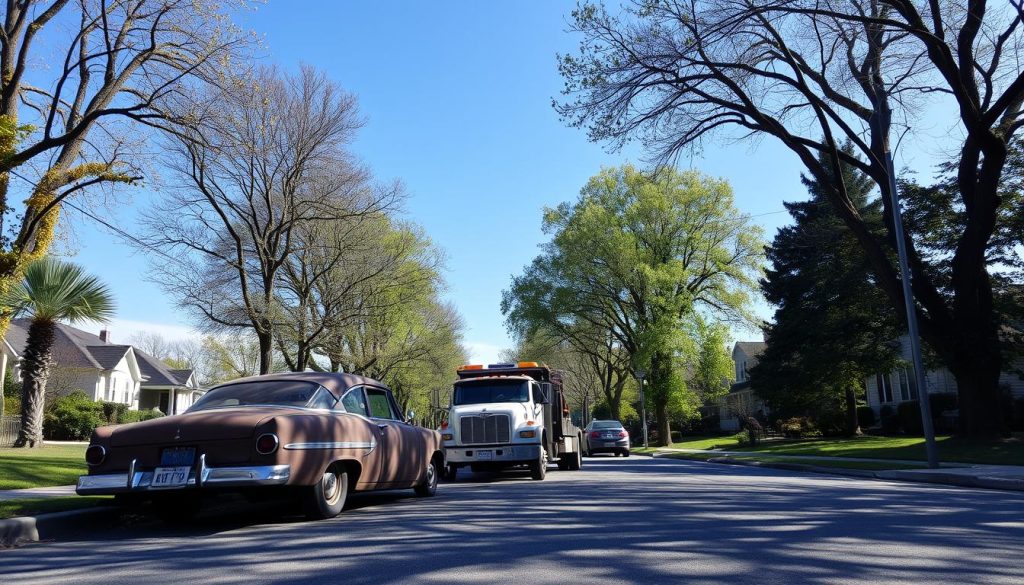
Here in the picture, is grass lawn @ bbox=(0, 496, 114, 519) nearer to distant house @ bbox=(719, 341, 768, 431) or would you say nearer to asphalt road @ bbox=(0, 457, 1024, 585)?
asphalt road @ bbox=(0, 457, 1024, 585)

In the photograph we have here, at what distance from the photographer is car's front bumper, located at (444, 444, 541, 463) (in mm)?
14305

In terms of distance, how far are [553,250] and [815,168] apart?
844 inches

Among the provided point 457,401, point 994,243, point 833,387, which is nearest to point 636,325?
point 833,387

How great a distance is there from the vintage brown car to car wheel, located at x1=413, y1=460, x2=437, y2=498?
1.46 m

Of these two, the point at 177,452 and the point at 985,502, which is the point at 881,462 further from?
the point at 177,452

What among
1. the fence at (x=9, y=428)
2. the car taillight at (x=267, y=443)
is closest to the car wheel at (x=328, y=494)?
the car taillight at (x=267, y=443)

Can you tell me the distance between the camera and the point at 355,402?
9.32m

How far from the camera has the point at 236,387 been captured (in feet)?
29.5

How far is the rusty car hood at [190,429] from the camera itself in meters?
7.18

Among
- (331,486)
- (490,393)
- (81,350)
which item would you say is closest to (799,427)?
(490,393)

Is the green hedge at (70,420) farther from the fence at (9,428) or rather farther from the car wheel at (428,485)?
the car wheel at (428,485)

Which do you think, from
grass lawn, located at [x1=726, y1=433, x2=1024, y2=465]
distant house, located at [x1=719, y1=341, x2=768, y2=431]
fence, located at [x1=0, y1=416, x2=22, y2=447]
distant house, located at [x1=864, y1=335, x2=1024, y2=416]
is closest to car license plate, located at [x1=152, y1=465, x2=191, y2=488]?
grass lawn, located at [x1=726, y1=433, x2=1024, y2=465]

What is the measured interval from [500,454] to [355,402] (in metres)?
5.62

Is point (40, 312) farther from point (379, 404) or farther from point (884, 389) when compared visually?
point (884, 389)
